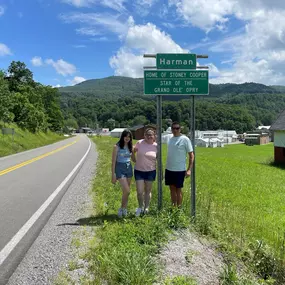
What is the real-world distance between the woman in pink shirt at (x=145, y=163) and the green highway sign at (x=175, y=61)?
4.30ft

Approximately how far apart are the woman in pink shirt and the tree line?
35.3m

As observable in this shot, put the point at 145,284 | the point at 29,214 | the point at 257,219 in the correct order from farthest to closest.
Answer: the point at 257,219
the point at 29,214
the point at 145,284

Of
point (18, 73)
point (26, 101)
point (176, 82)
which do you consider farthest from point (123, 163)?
point (18, 73)

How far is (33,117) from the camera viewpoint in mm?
56500

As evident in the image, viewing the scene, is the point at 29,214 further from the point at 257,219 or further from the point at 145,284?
the point at 257,219

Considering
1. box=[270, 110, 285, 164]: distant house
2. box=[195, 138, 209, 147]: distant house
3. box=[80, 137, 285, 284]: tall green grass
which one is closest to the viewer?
box=[80, 137, 285, 284]: tall green grass

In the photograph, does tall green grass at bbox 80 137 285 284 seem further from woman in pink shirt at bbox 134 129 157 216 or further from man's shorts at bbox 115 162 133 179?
man's shorts at bbox 115 162 133 179

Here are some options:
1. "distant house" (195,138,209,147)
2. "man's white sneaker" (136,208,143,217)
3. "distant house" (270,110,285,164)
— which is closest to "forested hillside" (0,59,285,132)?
"man's white sneaker" (136,208,143,217)

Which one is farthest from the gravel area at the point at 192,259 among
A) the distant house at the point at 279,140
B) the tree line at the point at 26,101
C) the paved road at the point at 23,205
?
the tree line at the point at 26,101

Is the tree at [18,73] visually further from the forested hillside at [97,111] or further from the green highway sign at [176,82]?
the green highway sign at [176,82]

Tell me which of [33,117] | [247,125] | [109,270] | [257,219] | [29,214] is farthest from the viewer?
[247,125]

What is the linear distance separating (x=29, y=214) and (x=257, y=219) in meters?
5.45

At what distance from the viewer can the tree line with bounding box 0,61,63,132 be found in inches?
1666

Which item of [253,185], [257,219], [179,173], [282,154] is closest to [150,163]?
[179,173]
